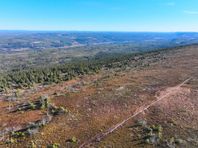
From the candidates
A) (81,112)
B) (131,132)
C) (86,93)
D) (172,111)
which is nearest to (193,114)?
(172,111)

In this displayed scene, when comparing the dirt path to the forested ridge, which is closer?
the dirt path

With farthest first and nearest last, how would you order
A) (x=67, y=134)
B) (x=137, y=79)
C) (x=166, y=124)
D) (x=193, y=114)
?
(x=137, y=79), (x=193, y=114), (x=166, y=124), (x=67, y=134)

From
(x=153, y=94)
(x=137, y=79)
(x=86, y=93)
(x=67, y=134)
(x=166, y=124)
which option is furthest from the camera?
(x=137, y=79)

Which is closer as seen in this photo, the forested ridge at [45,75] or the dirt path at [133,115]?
the dirt path at [133,115]

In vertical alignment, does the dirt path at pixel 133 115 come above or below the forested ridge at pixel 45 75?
above

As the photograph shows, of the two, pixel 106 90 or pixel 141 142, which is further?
pixel 106 90

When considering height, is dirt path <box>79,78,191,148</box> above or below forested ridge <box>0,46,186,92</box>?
above

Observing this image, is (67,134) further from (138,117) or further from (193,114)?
(193,114)

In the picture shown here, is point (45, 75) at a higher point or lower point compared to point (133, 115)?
lower

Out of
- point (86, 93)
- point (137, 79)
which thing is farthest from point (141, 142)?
point (137, 79)

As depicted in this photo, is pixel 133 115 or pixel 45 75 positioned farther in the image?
pixel 45 75
